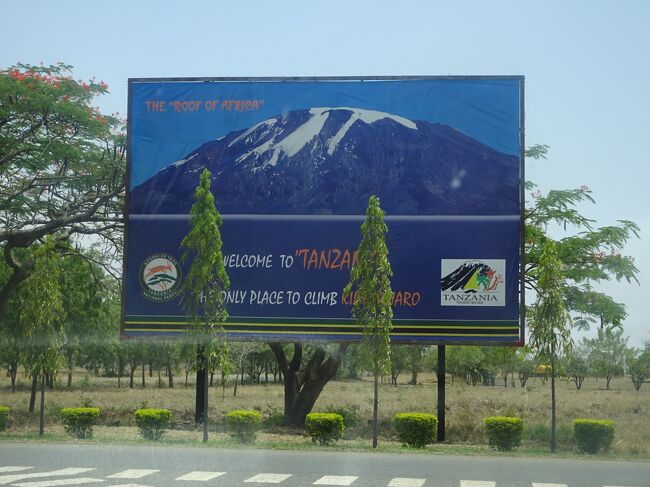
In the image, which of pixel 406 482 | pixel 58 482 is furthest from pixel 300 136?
pixel 58 482

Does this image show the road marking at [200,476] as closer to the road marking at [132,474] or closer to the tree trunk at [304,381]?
the road marking at [132,474]

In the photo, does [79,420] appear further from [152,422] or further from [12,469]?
[12,469]

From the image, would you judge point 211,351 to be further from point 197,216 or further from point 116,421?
point 116,421

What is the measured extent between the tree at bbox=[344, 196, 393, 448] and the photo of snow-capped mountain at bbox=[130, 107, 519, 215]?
7.38 feet

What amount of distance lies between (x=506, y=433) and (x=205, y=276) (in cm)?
Answer: 917

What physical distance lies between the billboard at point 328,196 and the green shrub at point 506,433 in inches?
104

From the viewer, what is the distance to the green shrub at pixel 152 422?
83.6 feet

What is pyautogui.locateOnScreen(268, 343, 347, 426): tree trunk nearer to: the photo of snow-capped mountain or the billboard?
the billboard

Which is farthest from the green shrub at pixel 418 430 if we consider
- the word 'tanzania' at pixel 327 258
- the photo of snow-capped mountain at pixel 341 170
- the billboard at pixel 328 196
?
the photo of snow-capped mountain at pixel 341 170

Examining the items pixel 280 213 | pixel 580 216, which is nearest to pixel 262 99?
pixel 280 213

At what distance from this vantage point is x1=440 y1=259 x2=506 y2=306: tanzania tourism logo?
86.2 ft

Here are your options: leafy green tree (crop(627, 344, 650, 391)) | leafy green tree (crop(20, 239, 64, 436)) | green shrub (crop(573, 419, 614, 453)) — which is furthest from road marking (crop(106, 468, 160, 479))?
leafy green tree (crop(627, 344, 650, 391))

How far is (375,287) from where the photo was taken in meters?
24.7

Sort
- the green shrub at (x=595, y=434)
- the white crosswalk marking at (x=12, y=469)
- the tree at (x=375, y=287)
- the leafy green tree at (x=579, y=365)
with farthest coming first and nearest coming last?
the leafy green tree at (x=579, y=365) < the tree at (x=375, y=287) < the green shrub at (x=595, y=434) < the white crosswalk marking at (x=12, y=469)
